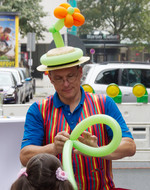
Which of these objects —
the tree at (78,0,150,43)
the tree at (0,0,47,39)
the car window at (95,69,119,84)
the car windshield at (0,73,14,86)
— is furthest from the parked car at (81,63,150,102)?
the tree at (78,0,150,43)

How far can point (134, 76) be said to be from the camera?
13.0 meters

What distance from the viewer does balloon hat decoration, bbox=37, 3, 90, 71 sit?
2.78 m

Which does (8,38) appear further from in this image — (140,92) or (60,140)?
(60,140)

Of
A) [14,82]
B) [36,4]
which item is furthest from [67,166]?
[36,4]

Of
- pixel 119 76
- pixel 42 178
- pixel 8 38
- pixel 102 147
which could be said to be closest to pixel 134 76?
pixel 119 76

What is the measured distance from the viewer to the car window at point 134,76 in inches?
507

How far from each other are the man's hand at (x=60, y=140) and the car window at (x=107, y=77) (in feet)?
32.1

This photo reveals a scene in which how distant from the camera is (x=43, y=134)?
115 inches

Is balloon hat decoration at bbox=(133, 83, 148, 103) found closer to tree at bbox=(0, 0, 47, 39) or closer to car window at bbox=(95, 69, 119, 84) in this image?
car window at bbox=(95, 69, 119, 84)

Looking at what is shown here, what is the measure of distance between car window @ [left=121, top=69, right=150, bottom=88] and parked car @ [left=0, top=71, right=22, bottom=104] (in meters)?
4.35

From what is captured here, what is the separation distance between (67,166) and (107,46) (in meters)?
60.1

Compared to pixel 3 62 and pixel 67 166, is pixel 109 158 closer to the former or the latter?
pixel 67 166

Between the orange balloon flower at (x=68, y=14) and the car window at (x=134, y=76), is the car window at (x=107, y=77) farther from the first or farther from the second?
the orange balloon flower at (x=68, y=14)

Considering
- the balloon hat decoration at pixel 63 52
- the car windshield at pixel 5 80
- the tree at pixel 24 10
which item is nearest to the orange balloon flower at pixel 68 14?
the balloon hat decoration at pixel 63 52
